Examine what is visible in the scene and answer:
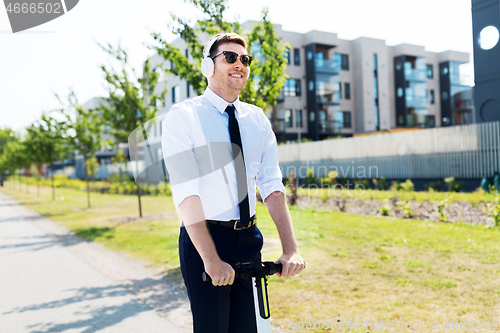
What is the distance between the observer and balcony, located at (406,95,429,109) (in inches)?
1874

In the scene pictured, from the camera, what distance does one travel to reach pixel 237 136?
230 cm

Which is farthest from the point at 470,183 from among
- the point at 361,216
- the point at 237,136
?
the point at 237,136

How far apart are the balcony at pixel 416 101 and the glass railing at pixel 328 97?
394 inches

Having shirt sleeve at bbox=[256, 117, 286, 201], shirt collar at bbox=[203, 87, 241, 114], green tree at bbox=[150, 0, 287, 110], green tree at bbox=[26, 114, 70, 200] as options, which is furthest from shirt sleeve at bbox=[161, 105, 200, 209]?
green tree at bbox=[26, 114, 70, 200]

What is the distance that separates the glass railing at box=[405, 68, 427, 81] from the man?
49.6 m

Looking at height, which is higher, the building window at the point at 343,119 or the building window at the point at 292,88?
the building window at the point at 292,88

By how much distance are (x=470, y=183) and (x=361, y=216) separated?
9.20 metres

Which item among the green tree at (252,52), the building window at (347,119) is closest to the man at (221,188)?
the green tree at (252,52)

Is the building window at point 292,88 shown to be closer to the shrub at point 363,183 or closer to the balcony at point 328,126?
the balcony at point 328,126

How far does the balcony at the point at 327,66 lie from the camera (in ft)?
136

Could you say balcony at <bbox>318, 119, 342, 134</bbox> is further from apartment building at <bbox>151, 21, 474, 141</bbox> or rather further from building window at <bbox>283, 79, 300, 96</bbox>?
building window at <bbox>283, 79, 300, 96</bbox>

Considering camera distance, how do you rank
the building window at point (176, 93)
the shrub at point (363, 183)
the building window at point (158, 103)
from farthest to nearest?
the building window at point (176, 93), the shrub at point (363, 183), the building window at point (158, 103)

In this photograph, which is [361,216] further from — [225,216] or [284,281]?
[225,216]

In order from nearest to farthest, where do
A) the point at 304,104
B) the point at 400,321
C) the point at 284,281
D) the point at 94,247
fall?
the point at 400,321 → the point at 284,281 → the point at 94,247 → the point at 304,104
